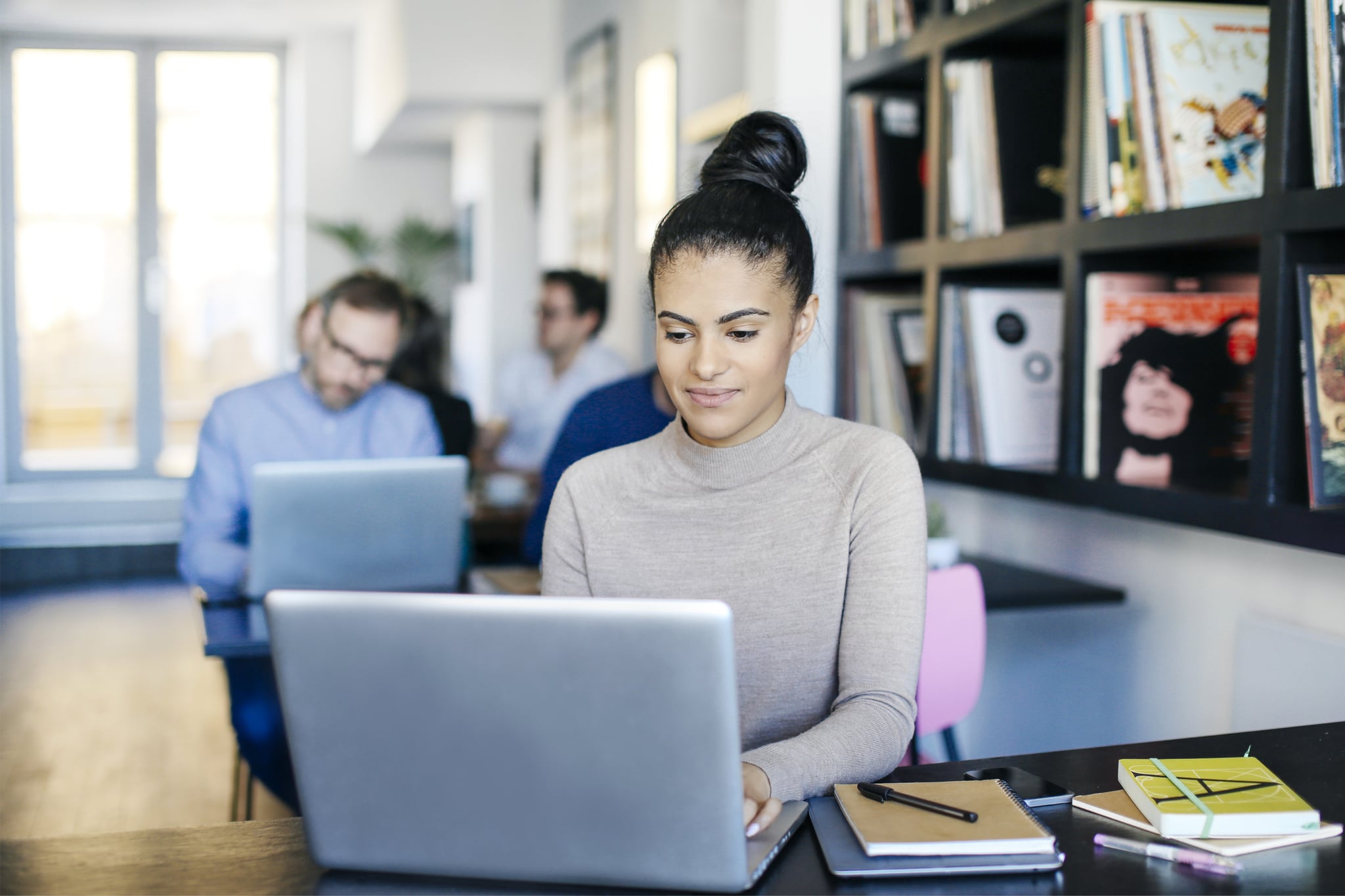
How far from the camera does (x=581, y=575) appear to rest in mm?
1552

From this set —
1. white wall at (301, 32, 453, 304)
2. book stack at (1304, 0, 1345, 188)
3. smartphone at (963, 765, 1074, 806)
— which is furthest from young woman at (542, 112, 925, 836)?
white wall at (301, 32, 453, 304)

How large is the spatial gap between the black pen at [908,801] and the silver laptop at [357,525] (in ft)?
4.61

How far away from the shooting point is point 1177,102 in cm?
195

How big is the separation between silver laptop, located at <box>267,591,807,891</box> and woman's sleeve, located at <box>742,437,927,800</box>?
0.82 feet

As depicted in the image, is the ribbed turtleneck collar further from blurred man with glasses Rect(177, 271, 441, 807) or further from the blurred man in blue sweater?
blurred man with glasses Rect(177, 271, 441, 807)

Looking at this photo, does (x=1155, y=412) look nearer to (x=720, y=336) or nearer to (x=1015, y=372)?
(x=1015, y=372)

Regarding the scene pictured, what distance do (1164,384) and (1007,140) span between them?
1.93ft

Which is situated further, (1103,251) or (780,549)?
(1103,251)

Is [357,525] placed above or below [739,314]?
below

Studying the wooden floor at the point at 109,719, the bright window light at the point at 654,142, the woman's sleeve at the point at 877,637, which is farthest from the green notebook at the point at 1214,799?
the bright window light at the point at 654,142

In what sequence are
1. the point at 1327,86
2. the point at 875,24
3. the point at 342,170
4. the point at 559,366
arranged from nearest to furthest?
the point at 1327,86 < the point at 875,24 < the point at 559,366 < the point at 342,170

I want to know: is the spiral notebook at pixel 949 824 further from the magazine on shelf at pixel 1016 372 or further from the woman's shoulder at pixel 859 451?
the magazine on shelf at pixel 1016 372

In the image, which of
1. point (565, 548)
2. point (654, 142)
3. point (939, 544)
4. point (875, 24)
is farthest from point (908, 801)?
point (654, 142)

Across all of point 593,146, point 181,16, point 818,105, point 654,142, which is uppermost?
point 181,16
